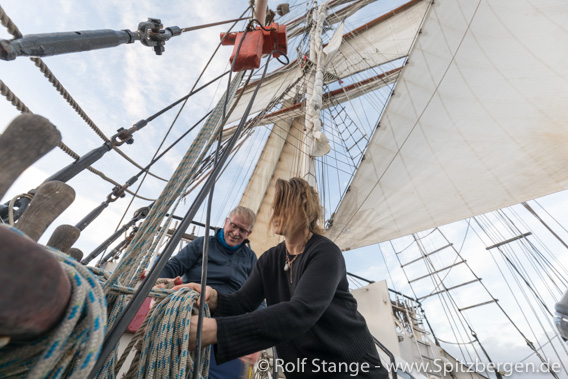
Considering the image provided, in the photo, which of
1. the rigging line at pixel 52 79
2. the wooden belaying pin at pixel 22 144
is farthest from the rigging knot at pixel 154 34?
the wooden belaying pin at pixel 22 144

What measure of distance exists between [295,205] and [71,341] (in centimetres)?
84

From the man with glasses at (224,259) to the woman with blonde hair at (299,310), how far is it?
60 cm

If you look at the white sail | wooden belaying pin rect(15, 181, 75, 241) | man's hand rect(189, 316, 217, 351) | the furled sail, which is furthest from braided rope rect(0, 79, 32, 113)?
the white sail

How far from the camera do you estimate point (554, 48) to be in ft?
14.4

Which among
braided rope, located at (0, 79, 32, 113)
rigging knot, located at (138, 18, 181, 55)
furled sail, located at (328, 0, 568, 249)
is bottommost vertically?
braided rope, located at (0, 79, 32, 113)

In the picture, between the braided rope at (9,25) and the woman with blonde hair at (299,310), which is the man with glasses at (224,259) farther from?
the braided rope at (9,25)

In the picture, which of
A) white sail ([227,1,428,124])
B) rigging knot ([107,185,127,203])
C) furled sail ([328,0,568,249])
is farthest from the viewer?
white sail ([227,1,428,124])

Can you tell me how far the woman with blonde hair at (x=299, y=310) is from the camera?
2.36 feet

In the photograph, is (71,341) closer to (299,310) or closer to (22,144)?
(22,144)

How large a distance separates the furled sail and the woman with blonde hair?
461 centimetres

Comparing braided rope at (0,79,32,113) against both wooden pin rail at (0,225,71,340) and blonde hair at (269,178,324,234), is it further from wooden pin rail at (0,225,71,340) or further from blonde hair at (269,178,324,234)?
wooden pin rail at (0,225,71,340)

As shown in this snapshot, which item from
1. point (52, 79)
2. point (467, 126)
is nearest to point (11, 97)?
point (52, 79)

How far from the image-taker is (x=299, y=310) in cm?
76

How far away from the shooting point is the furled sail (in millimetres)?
4355
